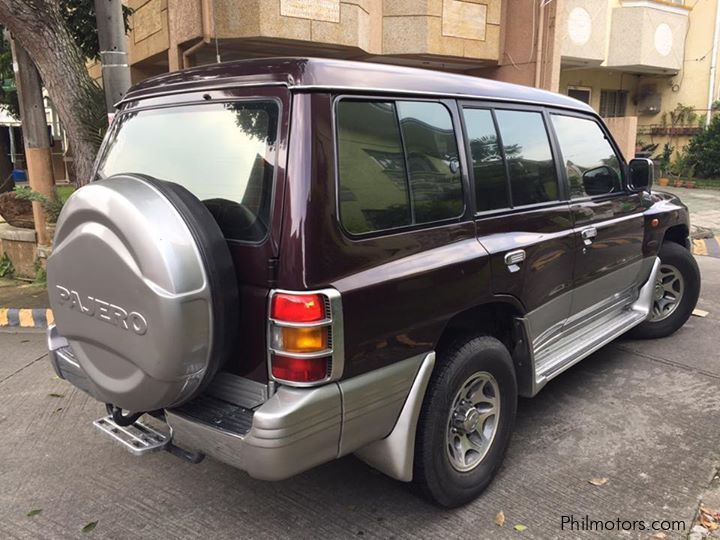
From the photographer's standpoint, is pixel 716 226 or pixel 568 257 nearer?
pixel 568 257

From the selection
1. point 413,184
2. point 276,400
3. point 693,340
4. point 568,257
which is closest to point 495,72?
point 693,340

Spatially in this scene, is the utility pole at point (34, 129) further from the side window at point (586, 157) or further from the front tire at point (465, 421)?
the front tire at point (465, 421)

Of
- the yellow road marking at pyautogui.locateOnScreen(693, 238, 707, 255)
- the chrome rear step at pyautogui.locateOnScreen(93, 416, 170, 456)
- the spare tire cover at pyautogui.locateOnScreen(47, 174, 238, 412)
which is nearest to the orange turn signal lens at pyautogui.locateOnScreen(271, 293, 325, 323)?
the spare tire cover at pyautogui.locateOnScreen(47, 174, 238, 412)

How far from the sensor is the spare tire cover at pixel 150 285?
2.11 meters

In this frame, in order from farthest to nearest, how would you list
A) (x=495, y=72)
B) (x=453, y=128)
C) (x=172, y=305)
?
(x=495, y=72)
(x=453, y=128)
(x=172, y=305)

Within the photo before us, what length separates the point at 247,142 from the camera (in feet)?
7.86

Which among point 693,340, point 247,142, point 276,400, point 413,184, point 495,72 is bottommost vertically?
point 693,340

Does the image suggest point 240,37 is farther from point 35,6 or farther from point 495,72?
point 495,72

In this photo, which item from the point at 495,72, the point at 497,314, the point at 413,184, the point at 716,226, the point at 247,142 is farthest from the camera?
the point at 495,72

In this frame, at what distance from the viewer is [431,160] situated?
2.70m

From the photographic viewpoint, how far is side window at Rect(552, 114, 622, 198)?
3689mm

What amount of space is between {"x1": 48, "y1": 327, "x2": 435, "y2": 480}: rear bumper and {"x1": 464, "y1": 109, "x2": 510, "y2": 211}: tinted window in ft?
2.94

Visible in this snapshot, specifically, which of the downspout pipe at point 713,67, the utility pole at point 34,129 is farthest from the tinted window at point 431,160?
the downspout pipe at point 713,67

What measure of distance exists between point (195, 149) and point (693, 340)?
4426 mm
